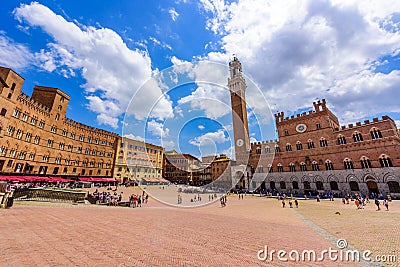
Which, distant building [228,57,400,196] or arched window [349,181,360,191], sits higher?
distant building [228,57,400,196]

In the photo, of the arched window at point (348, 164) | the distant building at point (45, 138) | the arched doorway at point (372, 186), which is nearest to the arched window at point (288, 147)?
the arched window at point (348, 164)

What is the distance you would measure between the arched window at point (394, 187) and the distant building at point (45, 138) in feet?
201

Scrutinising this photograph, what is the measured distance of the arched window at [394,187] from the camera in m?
27.5

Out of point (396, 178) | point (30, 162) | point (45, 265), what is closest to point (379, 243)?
point (45, 265)

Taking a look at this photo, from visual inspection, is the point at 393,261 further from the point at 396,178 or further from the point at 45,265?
the point at 396,178

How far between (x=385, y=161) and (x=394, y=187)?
13.4 feet

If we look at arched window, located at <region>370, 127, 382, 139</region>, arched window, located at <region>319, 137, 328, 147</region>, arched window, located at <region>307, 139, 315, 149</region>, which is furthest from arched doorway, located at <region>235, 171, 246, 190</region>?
arched window, located at <region>370, 127, 382, 139</region>

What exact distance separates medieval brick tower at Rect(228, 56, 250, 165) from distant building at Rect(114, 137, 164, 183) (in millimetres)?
29519

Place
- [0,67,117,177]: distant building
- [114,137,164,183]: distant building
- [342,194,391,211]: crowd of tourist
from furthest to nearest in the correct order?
[114,137,164,183]: distant building
[0,67,117,177]: distant building
[342,194,391,211]: crowd of tourist

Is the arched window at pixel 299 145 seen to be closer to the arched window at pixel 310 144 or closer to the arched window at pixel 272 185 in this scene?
the arched window at pixel 310 144

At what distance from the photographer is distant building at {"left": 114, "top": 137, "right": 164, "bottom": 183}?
181 feet

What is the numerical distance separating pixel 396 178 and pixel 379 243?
93.6 ft

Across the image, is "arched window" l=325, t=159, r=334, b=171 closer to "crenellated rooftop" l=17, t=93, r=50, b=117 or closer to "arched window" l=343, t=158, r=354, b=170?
"arched window" l=343, t=158, r=354, b=170

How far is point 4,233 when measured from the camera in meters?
7.27
